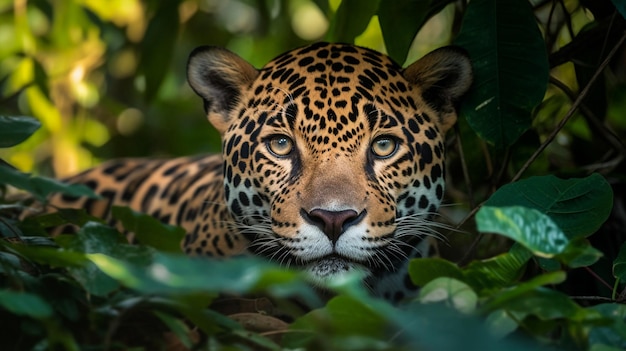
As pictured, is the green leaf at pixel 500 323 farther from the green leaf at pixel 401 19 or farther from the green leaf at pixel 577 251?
the green leaf at pixel 401 19

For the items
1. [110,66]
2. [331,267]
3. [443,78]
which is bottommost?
[331,267]

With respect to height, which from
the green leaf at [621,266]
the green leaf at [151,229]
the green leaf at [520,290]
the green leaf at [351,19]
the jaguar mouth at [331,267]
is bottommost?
the jaguar mouth at [331,267]

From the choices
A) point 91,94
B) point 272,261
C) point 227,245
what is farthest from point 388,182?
point 91,94


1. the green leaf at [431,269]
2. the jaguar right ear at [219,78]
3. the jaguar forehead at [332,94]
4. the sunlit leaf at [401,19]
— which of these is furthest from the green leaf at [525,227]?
the jaguar right ear at [219,78]

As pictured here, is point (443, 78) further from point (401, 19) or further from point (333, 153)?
point (333, 153)

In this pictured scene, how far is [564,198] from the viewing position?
11.0 feet

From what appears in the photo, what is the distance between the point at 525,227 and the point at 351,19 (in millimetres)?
2129

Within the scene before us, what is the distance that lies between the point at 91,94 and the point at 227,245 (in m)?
3.78

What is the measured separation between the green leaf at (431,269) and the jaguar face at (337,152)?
2.36 feet

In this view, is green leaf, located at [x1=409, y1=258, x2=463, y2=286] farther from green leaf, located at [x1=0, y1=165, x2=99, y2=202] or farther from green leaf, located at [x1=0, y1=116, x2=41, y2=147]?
green leaf, located at [x1=0, y1=116, x2=41, y2=147]

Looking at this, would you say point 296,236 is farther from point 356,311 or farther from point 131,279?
point 131,279

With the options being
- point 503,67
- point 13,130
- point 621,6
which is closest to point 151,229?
point 13,130

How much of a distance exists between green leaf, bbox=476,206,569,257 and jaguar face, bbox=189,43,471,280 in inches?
40.7

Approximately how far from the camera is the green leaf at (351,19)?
441cm
